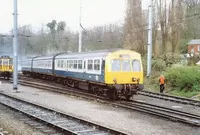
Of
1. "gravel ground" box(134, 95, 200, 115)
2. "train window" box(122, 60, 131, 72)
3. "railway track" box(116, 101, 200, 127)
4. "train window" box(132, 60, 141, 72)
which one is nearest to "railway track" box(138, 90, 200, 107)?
"gravel ground" box(134, 95, 200, 115)

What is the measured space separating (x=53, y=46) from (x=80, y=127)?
1974 inches

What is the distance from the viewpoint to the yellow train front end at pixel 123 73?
19.2 metres

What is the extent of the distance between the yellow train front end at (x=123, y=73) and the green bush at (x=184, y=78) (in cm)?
457

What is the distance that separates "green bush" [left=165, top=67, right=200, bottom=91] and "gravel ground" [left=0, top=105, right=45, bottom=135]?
41.8ft

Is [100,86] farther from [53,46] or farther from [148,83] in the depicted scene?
[53,46]

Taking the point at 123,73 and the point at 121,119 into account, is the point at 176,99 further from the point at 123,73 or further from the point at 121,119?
the point at 121,119

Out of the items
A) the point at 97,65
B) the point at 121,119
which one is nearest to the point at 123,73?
the point at 97,65

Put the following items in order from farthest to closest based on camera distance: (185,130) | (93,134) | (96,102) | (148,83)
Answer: (148,83) < (96,102) < (185,130) < (93,134)

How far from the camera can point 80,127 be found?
11.6 metres

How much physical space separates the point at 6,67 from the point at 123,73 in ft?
67.8

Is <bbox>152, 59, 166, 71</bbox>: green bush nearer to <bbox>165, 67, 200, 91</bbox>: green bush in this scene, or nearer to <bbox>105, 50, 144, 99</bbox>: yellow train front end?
<bbox>165, 67, 200, 91</bbox>: green bush

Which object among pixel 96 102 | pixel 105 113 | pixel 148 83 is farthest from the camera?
pixel 148 83

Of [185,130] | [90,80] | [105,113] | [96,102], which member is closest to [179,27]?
[90,80]

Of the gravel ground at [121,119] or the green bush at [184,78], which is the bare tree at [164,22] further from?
the gravel ground at [121,119]
